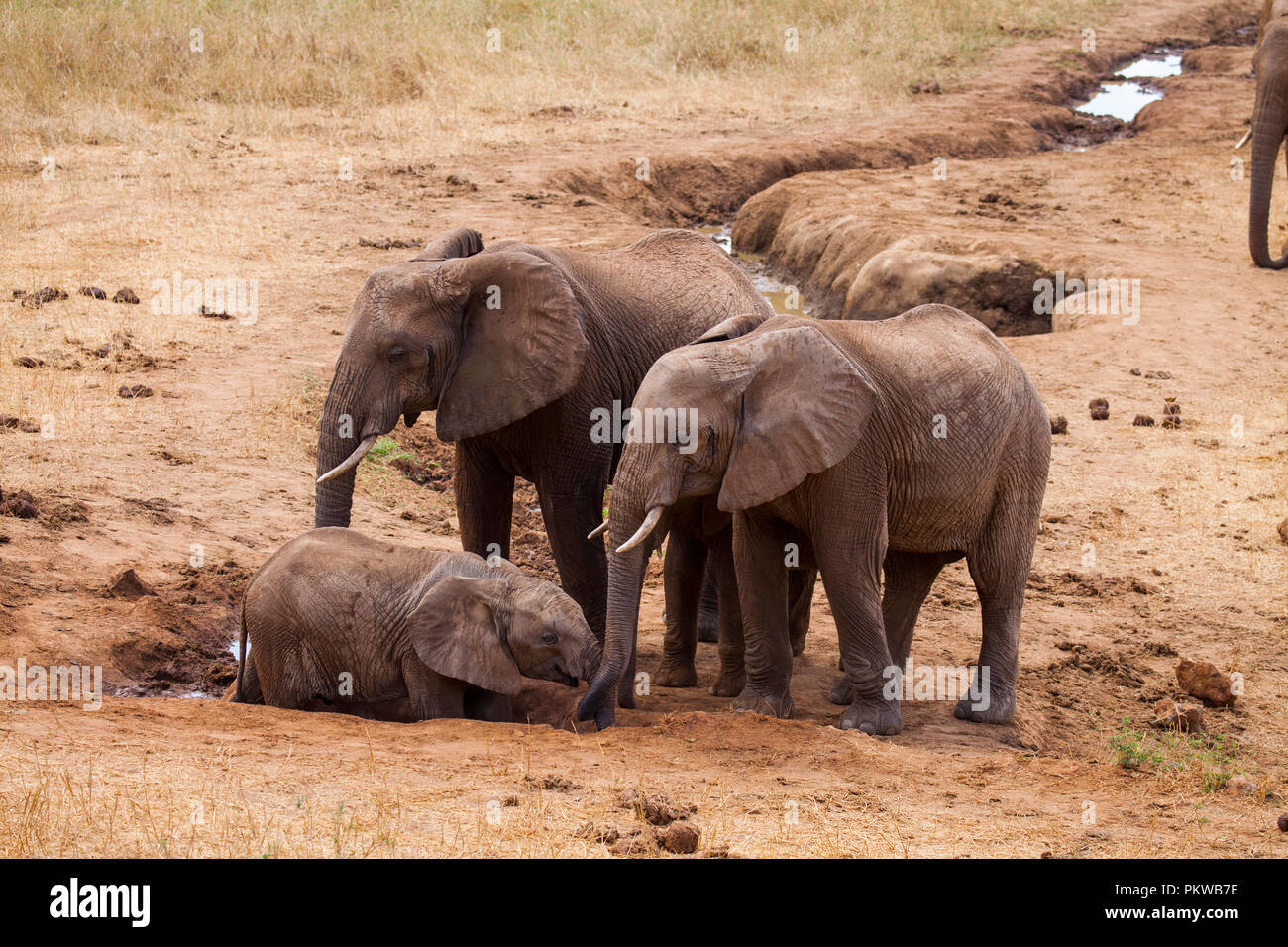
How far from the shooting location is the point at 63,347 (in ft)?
39.4

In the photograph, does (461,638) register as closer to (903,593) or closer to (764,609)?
(764,609)

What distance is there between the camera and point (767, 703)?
7.64 meters

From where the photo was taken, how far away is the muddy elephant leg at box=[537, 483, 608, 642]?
26.0 feet

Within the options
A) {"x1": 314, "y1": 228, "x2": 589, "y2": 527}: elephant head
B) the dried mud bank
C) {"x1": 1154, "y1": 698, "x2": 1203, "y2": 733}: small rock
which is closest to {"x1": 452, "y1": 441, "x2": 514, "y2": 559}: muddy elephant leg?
{"x1": 314, "y1": 228, "x2": 589, "y2": 527}: elephant head

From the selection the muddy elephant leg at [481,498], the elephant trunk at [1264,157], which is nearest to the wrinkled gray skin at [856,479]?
the muddy elephant leg at [481,498]

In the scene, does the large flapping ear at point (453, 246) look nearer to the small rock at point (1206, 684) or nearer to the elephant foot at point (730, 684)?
the elephant foot at point (730, 684)

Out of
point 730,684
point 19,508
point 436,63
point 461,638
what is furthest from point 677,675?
point 436,63

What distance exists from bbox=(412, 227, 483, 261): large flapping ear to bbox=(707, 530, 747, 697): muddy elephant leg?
6.87ft

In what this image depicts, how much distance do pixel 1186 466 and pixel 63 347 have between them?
874cm

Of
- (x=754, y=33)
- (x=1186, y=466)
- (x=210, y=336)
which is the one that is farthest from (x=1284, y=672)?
(x=754, y=33)

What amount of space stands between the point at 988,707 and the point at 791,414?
6.89 ft

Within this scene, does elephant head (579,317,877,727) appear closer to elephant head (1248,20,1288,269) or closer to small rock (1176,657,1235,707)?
small rock (1176,657,1235,707)

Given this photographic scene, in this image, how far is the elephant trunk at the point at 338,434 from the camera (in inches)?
297

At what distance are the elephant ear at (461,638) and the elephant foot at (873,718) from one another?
5.41ft
